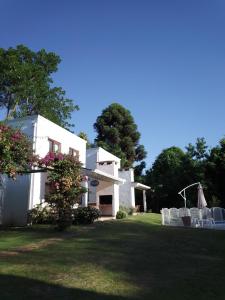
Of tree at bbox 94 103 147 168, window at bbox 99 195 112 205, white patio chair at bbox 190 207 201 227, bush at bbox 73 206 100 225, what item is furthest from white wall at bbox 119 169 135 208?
bush at bbox 73 206 100 225

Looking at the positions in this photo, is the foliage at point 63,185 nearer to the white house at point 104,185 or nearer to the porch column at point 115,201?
the white house at point 104,185

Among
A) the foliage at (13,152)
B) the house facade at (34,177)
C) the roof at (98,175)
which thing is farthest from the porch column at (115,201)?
the foliage at (13,152)

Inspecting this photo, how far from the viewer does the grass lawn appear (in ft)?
26.5

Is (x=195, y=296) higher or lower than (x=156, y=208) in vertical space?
lower

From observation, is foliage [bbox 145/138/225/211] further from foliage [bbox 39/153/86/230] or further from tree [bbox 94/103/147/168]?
foliage [bbox 39/153/86/230]

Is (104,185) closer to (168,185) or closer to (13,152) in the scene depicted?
(168,185)

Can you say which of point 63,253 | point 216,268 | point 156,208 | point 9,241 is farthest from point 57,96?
point 216,268

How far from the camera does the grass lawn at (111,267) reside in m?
8.07

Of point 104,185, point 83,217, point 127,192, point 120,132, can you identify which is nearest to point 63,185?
point 83,217

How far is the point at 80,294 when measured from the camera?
794 centimetres

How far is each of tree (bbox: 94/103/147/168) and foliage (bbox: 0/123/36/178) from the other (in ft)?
116

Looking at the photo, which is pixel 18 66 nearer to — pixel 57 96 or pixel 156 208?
pixel 57 96

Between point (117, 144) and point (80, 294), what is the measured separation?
157 ft

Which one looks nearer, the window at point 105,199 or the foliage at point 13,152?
the foliage at point 13,152
